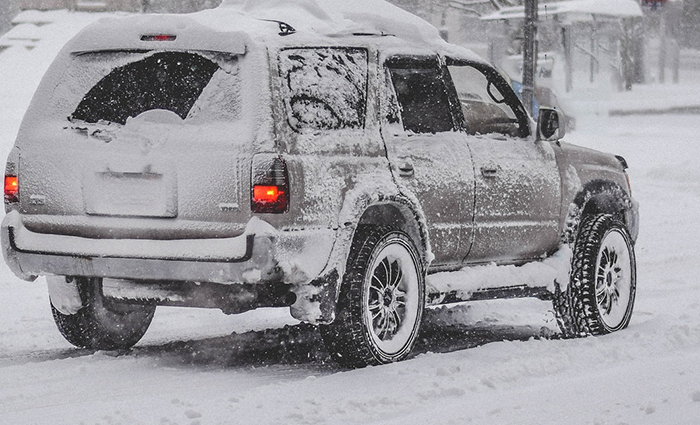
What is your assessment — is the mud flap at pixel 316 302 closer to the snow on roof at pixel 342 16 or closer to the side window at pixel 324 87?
the side window at pixel 324 87

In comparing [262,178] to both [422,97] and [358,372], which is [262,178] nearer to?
[358,372]

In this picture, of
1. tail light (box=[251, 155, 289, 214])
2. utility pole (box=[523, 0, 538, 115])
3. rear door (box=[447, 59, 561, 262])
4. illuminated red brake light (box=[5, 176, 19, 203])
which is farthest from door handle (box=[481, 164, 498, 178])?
utility pole (box=[523, 0, 538, 115])

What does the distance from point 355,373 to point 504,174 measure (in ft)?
6.04

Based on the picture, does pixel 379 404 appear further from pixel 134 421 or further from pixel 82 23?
pixel 82 23

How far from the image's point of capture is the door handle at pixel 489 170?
774cm

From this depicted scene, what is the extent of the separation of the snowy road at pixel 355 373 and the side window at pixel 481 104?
1.32 m

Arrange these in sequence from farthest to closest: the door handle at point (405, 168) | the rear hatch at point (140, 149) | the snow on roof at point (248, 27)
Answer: the door handle at point (405, 168) → the snow on roof at point (248, 27) → the rear hatch at point (140, 149)

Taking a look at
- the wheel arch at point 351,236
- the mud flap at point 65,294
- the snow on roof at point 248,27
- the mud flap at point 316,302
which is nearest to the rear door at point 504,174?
the snow on roof at point 248,27

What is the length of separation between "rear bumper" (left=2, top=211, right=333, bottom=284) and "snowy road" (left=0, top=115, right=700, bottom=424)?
544 millimetres

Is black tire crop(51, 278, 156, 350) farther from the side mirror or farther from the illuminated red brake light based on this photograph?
the side mirror

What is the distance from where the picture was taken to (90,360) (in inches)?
283

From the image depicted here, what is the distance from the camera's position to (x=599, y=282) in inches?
339

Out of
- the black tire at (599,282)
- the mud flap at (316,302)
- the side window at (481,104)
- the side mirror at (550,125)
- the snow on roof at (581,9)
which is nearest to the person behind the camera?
the mud flap at (316,302)

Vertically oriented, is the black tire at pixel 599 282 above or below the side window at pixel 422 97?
below
